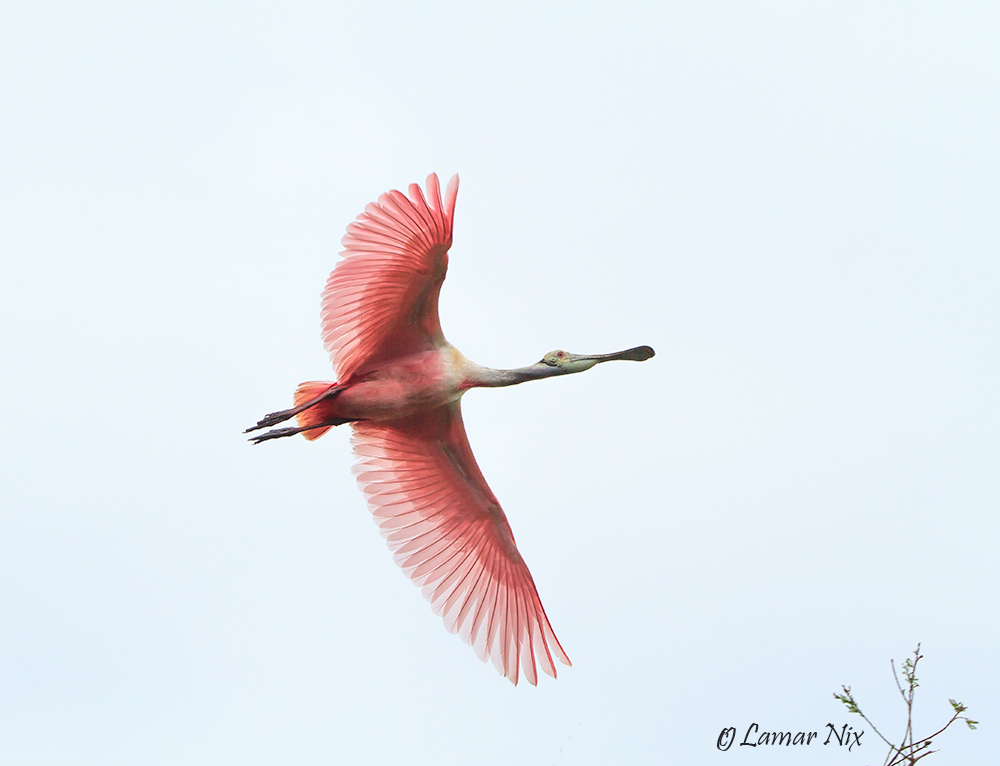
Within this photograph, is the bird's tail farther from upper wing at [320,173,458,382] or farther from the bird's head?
the bird's head

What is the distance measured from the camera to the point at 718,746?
33.8 ft

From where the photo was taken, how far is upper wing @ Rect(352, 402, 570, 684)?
11977mm

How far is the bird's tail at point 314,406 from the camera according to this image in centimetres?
1145

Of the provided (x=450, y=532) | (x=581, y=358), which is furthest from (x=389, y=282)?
(x=450, y=532)

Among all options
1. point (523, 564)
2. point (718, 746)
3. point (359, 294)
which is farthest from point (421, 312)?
point (718, 746)

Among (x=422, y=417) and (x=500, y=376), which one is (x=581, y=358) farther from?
(x=422, y=417)

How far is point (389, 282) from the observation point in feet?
36.5

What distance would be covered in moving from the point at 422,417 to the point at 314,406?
1.03 metres

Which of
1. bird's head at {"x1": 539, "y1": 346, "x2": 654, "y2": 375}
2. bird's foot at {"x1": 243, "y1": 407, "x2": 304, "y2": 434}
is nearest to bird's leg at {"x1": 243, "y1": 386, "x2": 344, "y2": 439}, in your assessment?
bird's foot at {"x1": 243, "y1": 407, "x2": 304, "y2": 434}

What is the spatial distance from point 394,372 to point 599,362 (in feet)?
6.26

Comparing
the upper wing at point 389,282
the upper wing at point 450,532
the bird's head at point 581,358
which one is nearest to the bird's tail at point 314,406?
the upper wing at point 389,282

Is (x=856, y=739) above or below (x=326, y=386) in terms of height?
below

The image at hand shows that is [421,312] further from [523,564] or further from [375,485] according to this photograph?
[523,564]

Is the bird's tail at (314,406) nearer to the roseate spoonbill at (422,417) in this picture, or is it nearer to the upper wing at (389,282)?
the roseate spoonbill at (422,417)
